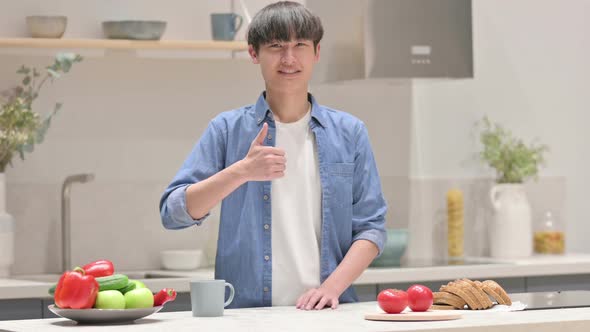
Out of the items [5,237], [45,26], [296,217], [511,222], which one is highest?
[45,26]

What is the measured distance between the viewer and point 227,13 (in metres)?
4.57

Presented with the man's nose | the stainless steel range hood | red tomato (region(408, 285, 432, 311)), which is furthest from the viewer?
the stainless steel range hood

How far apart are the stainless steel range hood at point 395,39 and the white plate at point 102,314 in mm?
2303

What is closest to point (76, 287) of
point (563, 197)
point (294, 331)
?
point (294, 331)

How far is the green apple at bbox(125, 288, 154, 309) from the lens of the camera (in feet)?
7.98

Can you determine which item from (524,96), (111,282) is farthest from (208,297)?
(524,96)

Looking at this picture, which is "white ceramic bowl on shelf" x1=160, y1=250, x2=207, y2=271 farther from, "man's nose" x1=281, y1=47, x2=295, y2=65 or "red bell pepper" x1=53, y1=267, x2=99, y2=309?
"red bell pepper" x1=53, y1=267, x2=99, y2=309

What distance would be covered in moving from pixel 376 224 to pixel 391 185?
202 centimetres

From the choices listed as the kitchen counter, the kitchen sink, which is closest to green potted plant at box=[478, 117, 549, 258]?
the kitchen sink

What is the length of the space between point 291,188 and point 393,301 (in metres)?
0.64

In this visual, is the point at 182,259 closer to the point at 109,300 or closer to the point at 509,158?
the point at 509,158

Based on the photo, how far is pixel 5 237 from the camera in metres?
4.14

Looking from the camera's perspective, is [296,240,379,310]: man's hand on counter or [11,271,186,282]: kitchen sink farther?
[11,271,186,282]: kitchen sink

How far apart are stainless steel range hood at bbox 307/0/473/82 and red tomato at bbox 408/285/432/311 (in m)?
2.13
